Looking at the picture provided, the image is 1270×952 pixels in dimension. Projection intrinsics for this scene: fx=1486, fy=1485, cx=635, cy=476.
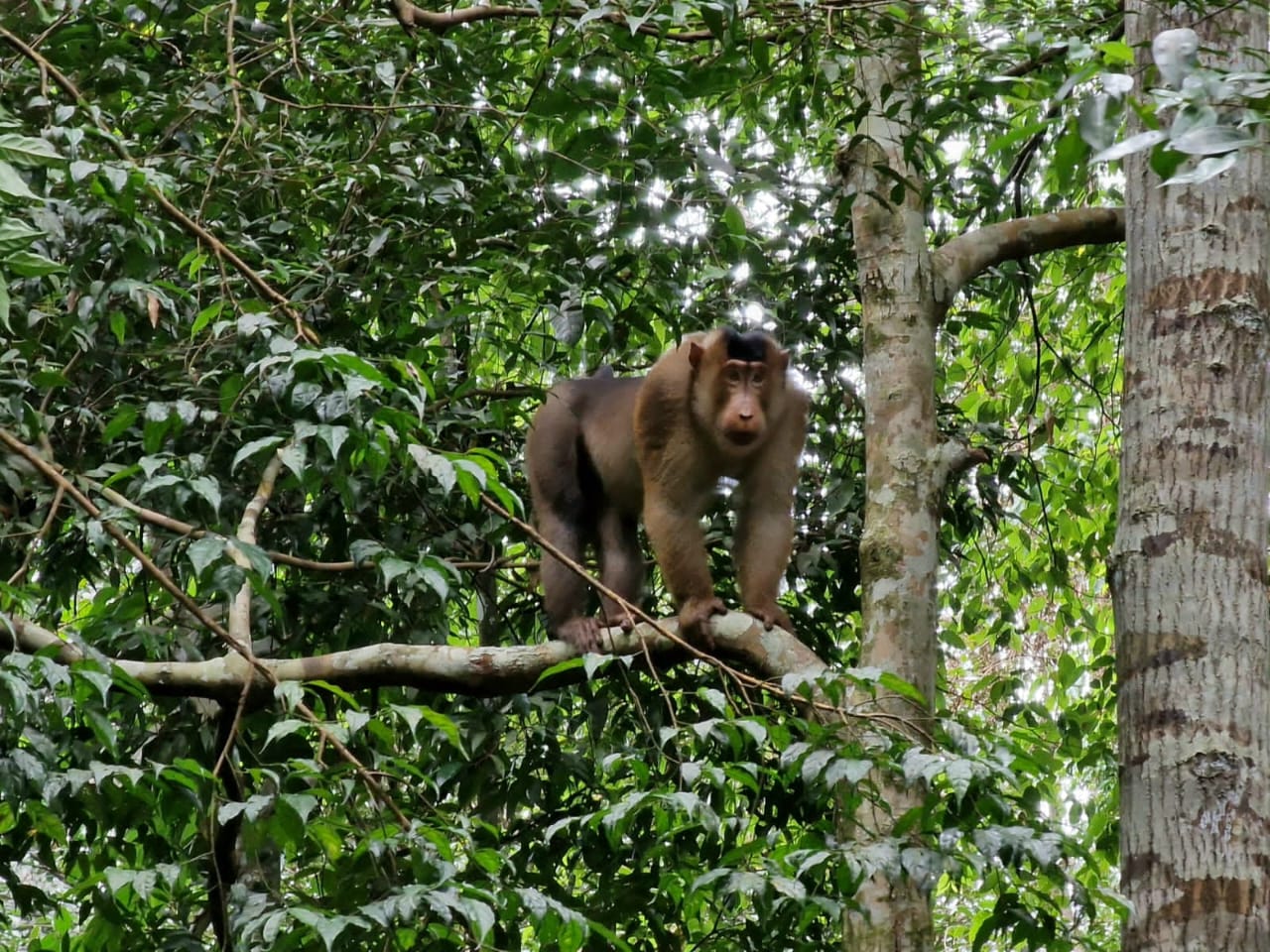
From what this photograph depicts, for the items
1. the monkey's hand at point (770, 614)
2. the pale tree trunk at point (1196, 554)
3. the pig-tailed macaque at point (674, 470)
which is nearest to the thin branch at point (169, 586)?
the pig-tailed macaque at point (674, 470)

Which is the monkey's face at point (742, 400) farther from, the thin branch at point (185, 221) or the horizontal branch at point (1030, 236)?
the thin branch at point (185, 221)

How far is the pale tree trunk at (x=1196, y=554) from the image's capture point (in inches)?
155

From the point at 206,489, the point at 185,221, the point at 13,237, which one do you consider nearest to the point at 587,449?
the point at 185,221

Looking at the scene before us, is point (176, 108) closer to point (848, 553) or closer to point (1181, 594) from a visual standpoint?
point (848, 553)

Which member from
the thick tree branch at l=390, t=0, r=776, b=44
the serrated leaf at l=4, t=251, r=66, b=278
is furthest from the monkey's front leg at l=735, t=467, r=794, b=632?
the serrated leaf at l=4, t=251, r=66, b=278

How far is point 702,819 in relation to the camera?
336cm

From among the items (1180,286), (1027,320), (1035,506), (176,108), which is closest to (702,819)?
(1180,286)

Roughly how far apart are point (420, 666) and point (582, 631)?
105 cm

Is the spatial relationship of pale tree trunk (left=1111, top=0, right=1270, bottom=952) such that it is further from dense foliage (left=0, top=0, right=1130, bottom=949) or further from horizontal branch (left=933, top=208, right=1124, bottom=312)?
horizontal branch (left=933, top=208, right=1124, bottom=312)

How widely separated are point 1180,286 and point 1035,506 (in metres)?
3.91

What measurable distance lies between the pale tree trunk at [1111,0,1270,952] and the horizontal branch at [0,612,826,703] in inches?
38.4

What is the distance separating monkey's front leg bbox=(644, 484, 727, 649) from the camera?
555 cm

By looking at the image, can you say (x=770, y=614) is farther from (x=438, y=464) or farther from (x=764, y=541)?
(x=438, y=464)

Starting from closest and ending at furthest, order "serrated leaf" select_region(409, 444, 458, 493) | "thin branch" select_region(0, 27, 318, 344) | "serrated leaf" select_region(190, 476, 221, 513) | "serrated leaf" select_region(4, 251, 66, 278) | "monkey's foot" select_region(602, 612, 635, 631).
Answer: "serrated leaf" select_region(4, 251, 66, 278)
"serrated leaf" select_region(409, 444, 458, 493)
"serrated leaf" select_region(190, 476, 221, 513)
"thin branch" select_region(0, 27, 318, 344)
"monkey's foot" select_region(602, 612, 635, 631)
